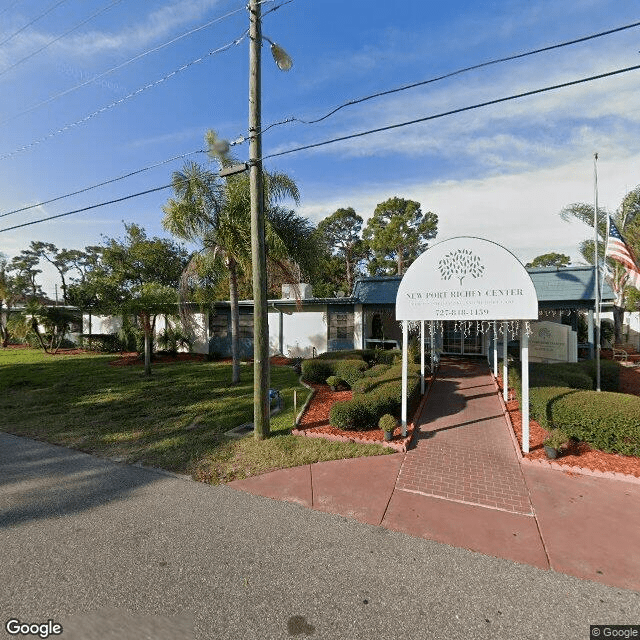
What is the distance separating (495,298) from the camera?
645 centimetres

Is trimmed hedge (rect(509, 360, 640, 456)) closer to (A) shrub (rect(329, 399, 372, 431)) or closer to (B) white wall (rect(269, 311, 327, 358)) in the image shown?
(A) shrub (rect(329, 399, 372, 431))

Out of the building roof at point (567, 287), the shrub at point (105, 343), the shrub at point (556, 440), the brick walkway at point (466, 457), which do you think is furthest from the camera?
the shrub at point (105, 343)

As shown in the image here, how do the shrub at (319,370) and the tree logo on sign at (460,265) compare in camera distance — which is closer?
the tree logo on sign at (460,265)

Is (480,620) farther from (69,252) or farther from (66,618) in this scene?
(69,252)

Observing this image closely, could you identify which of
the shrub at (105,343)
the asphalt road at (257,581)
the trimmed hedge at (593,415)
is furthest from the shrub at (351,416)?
the shrub at (105,343)

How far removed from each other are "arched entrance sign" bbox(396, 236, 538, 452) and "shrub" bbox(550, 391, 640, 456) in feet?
2.95

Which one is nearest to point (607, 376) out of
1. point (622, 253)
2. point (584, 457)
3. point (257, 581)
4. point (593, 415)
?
point (622, 253)

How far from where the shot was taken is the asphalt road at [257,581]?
Answer: 9.66 feet

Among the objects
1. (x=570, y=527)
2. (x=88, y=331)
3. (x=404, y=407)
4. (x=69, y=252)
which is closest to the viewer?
(x=570, y=527)

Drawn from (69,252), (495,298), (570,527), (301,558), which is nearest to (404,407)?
(495,298)

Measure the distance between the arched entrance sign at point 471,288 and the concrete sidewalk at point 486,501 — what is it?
0.98 metres

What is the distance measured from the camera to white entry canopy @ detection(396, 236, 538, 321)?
20.8 feet

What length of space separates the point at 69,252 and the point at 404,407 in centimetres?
6666

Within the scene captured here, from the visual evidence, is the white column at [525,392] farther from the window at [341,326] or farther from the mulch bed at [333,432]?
the window at [341,326]
